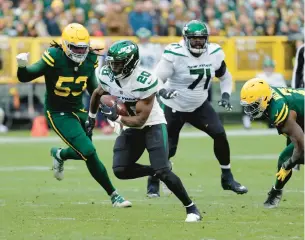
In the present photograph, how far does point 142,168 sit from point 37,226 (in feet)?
3.82

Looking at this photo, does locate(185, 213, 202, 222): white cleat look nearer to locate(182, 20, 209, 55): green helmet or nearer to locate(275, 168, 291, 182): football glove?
locate(275, 168, 291, 182): football glove

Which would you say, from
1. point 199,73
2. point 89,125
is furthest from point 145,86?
point 199,73

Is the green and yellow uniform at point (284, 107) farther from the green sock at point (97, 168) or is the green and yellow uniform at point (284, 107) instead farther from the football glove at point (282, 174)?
the green sock at point (97, 168)

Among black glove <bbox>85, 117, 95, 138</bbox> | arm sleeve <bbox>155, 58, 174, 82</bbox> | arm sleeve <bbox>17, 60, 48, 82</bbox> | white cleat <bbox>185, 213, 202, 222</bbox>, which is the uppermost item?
arm sleeve <bbox>17, 60, 48, 82</bbox>

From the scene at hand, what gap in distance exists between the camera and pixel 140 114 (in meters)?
8.05

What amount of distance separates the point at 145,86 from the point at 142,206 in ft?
4.41

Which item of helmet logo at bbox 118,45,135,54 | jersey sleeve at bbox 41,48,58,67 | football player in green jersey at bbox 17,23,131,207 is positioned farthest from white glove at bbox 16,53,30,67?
helmet logo at bbox 118,45,135,54

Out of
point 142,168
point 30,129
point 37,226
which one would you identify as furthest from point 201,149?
point 37,226

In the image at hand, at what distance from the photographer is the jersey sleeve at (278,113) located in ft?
26.9

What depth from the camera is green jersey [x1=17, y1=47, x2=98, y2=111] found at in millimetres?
8984

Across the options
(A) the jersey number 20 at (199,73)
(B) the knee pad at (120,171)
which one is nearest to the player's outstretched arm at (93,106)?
(B) the knee pad at (120,171)

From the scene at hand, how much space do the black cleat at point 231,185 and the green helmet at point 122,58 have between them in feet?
7.10

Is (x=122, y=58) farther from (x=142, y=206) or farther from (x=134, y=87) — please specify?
(x=142, y=206)

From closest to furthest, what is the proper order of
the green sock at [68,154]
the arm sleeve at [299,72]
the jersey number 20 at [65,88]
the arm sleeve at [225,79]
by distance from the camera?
the jersey number 20 at [65,88] < the green sock at [68,154] < the arm sleeve at [225,79] < the arm sleeve at [299,72]
